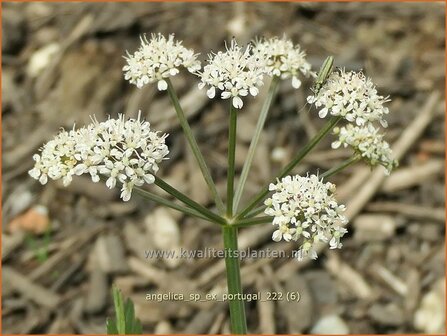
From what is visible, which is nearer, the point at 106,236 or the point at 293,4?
the point at 106,236

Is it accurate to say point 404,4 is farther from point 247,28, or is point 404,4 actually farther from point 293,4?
point 247,28

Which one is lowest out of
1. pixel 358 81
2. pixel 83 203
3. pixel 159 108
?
pixel 358 81

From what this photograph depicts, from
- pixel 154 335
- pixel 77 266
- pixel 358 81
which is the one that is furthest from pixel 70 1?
pixel 358 81

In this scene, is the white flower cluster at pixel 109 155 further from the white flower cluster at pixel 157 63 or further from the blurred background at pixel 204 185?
the blurred background at pixel 204 185

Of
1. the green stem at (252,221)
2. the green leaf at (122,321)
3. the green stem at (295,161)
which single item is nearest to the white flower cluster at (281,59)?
the green stem at (295,161)

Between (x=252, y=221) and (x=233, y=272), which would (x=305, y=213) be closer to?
(x=252, y=221)

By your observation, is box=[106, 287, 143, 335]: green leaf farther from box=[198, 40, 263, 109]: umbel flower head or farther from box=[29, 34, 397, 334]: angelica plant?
box=[198, 40, 263, 109]: umbel flower head

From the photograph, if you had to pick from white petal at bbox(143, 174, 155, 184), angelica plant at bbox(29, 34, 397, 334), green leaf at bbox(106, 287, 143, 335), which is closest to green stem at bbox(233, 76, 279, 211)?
angelica plant at bbox(29, 34, 397, 334)
